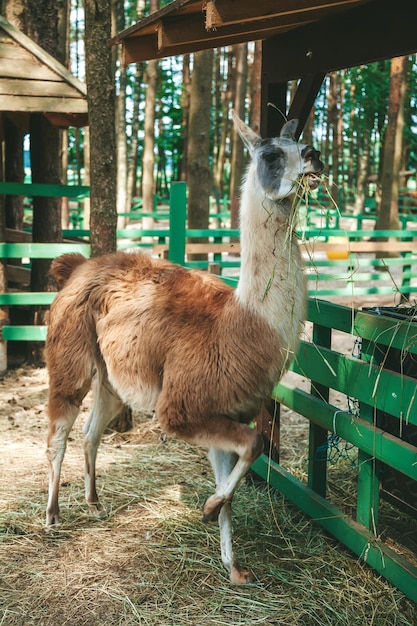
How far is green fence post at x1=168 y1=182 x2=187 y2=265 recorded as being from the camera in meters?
6.20

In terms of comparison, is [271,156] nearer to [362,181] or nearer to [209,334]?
[209,334]

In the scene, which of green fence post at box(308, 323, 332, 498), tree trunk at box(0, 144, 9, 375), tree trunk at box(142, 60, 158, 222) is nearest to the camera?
green fence post at box(308, 323, 332, 498)

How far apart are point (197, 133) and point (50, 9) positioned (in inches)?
129

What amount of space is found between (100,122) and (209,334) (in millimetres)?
2974

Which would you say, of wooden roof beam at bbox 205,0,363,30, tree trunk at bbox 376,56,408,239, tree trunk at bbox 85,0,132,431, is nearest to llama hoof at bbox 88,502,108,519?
tree trunk at bbox 85,0,132,431

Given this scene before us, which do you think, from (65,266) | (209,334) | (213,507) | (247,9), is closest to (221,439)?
(213,507)

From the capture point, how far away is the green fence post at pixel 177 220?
20.4ft

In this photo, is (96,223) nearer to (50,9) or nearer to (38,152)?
(38,152)

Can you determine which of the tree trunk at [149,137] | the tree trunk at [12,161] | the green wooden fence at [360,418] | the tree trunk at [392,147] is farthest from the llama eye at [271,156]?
the tree trunk at [149,137]

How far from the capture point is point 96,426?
4.86 meters

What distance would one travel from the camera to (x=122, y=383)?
433 centimetres

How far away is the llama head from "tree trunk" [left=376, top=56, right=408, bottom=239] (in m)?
13.9

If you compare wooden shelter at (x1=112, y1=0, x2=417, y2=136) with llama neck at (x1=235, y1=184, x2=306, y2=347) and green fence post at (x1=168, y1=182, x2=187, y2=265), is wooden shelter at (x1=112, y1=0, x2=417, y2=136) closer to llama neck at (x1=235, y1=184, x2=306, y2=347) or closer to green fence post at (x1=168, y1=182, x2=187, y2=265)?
llama neck at (x1=235, y1=184, x2=306, y2=347)

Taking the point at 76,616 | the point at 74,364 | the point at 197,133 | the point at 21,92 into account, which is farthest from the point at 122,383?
the point at 197,133
